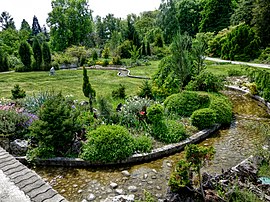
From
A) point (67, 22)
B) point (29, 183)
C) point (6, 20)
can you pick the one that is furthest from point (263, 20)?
point (6, 20)

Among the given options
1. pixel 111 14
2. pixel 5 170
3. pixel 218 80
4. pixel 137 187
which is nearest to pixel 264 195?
pixel 137 187

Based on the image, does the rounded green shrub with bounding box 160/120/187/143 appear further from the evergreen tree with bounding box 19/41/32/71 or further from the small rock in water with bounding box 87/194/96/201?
the evergreen tree with bounding box 19/41/32/71

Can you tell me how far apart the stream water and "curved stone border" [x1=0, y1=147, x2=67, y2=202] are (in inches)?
60.0

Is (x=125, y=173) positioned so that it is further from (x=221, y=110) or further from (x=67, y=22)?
(x=67, y=22)

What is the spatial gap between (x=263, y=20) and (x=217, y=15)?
14743 millimetres

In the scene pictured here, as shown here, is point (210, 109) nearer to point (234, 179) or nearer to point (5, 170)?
point (234, 179)

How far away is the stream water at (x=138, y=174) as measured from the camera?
444 cm

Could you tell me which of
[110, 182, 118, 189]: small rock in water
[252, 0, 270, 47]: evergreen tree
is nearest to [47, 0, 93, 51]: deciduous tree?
[252, 0, 270, 47]: evergreen tree

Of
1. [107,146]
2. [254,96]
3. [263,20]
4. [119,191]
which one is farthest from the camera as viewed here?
[263,20]

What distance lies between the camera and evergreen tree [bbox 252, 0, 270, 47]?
2183cm

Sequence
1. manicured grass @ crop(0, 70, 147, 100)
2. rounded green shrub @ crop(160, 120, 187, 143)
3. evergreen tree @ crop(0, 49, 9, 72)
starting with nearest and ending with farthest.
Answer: rounded green shrub @ crop(160, 120, 187, 143)
manicured grass @ crop(0, 70, 147, 100)
evergreen tree @ crop(0, 49, 9, 72)

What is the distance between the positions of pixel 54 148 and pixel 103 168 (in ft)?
4.37

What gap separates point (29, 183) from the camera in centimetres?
267

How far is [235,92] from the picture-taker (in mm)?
11859
